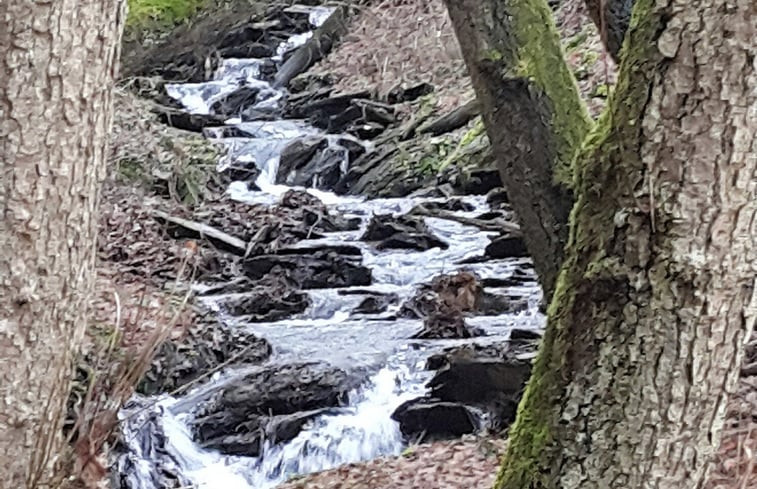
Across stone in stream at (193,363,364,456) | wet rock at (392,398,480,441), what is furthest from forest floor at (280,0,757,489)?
stone in stream at (193,363,364,456)

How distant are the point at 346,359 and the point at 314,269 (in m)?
2.55

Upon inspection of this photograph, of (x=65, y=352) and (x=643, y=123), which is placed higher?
(x=643, y=123)

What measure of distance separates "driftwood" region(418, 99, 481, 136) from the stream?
1.74m

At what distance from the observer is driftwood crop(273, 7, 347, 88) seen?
64.7 ft

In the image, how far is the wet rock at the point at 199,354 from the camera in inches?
317

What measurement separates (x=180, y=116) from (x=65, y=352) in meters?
14.0

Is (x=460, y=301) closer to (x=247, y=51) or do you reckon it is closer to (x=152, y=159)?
(x=152, y=159)

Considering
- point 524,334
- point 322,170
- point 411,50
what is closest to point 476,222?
point 524,334

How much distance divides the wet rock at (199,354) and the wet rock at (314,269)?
1748 millimetres

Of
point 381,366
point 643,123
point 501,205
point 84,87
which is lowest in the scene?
point 381,366

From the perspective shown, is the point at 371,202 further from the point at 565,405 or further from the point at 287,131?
the point at 565,405

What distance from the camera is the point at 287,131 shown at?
681 inches

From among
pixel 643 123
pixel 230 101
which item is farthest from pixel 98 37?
pixel 230 101

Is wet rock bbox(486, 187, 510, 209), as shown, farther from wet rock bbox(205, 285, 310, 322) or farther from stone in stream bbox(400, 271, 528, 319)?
wet rock bbox(205, 285, 310, 322)
